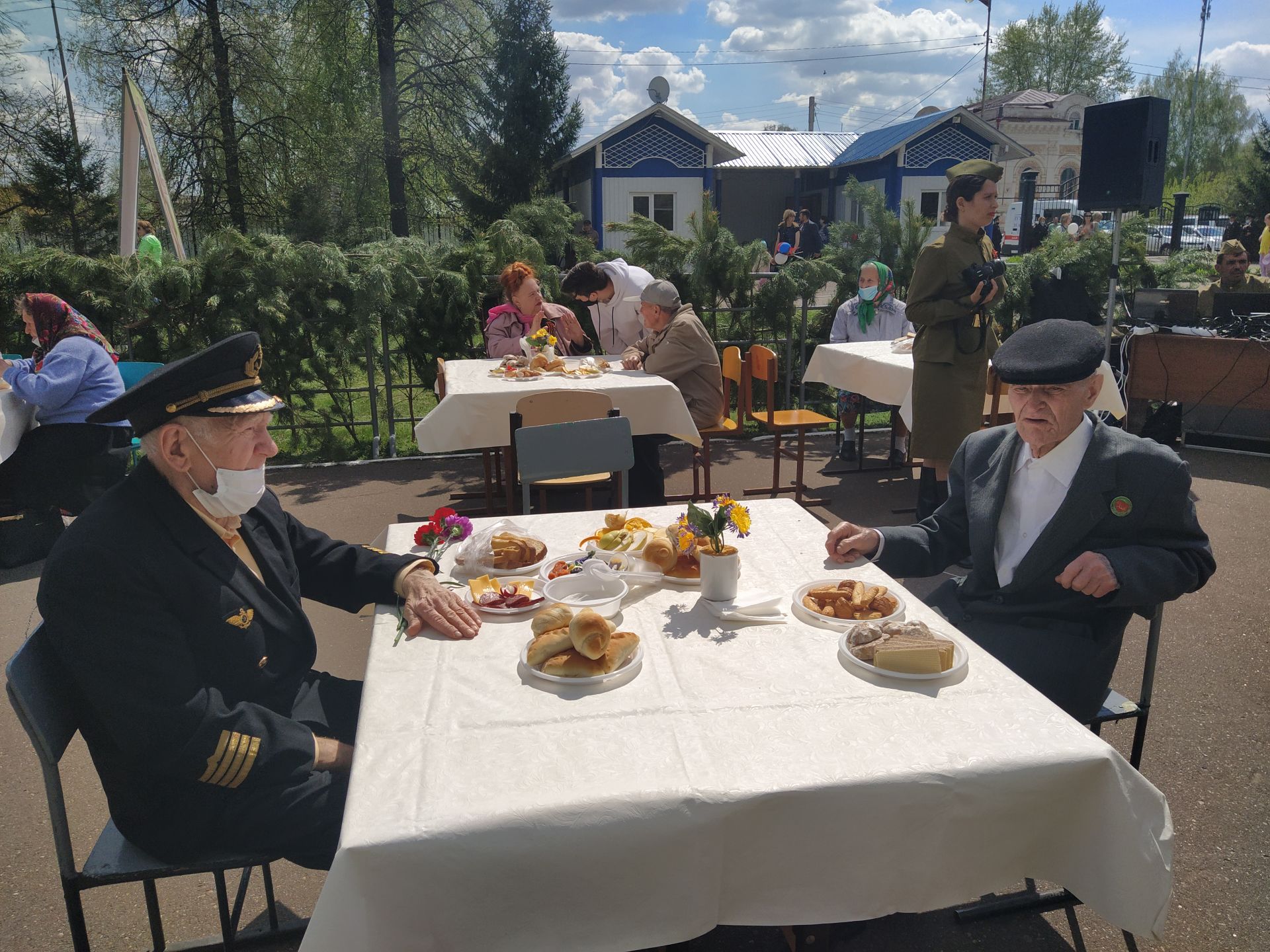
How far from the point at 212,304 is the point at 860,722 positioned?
724cm

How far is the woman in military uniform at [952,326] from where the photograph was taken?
16.7 feet

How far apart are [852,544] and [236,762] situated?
1666 millimetres

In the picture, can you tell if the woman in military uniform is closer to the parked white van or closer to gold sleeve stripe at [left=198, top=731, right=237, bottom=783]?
gold sleeve stripe at [left=198, top=731, right=237, bottom=783]

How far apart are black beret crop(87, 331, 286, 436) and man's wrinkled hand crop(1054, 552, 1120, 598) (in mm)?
2061

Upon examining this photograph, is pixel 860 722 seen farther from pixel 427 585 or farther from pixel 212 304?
pixel 212 304

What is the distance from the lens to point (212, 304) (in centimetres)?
739

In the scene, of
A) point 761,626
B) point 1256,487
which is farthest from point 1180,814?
point 1256,487

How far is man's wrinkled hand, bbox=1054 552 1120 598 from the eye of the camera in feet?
7.25

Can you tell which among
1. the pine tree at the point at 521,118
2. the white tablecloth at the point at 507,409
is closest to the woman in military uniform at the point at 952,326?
the white tablecloth at the point at 507,409

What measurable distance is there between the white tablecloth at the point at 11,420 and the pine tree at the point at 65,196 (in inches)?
424

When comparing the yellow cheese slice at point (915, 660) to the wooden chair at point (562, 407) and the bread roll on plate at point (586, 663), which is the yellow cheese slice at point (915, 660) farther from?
the wooden chair at point (562, 407)

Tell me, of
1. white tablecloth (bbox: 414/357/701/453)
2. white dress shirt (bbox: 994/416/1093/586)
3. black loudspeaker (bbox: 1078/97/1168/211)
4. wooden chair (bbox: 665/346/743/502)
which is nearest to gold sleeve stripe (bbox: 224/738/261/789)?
white dress shirt (bbox: 994/416/1093/586)

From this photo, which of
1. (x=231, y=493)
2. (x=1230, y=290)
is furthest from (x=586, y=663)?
(x=1230, y=290)

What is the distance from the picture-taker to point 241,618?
201cm
